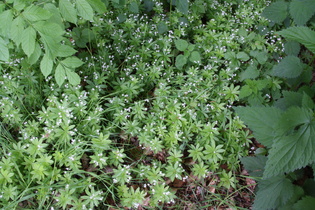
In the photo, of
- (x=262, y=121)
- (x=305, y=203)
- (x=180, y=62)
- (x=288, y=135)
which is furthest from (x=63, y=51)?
(x=305, y=203)

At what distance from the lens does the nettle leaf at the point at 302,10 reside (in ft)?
11.1

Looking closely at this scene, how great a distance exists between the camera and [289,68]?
3.19 metres

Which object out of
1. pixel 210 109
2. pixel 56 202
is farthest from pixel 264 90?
pixel 56 202

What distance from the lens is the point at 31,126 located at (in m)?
2.82

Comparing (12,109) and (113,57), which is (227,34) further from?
(12,109)

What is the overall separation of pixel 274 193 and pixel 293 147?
2.29ft

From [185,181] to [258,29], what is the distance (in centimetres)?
274

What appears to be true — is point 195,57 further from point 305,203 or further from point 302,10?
point 305,203

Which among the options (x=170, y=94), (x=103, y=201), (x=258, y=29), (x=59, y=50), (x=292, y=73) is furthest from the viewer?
(x=258, y=29)

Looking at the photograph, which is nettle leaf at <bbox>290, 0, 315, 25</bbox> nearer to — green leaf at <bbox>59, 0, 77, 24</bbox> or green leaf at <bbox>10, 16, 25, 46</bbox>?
green leaf at <bbox>59, 0, 77, 24</bbox>

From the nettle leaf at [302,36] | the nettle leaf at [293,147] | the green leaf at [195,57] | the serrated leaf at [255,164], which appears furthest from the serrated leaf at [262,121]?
the green leaf at [195,57]

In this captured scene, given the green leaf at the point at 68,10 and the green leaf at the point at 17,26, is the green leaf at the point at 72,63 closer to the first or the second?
the green leaf at the point at 68,10

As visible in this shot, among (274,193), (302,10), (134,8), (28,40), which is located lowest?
(274,193)

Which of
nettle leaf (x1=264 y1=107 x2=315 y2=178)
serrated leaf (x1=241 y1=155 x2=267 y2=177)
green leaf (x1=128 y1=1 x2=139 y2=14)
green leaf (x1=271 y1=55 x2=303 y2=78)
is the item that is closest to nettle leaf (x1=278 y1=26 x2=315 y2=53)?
nettle leaf (x1=264 y1=107 x2=315 y2=178)
